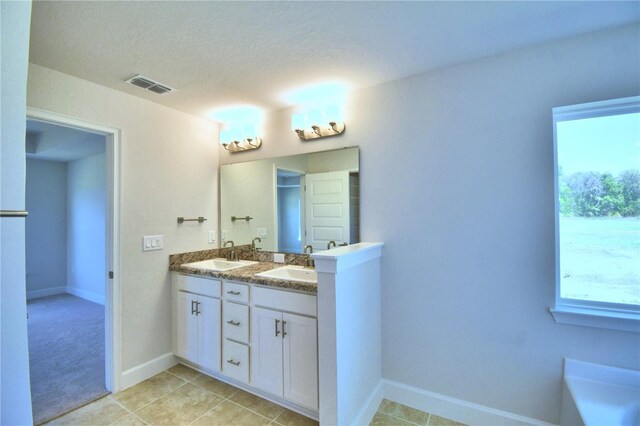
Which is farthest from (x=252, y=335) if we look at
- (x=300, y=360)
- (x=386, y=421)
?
(x=386, y=421)

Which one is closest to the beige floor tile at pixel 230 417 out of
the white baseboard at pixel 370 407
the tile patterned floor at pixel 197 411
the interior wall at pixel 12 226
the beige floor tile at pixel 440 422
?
the tile patterned floor at pixel 197 411

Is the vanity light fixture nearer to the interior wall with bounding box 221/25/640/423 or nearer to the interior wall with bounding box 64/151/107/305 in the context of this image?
the interior wall with bounding box 221/25/640/423

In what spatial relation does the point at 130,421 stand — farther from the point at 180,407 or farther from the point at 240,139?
the point at 240,139

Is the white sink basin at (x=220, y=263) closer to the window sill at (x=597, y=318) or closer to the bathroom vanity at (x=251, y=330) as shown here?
the bathroom vanity at (x=251, y=330)

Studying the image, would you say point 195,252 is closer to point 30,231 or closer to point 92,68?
point 92,68

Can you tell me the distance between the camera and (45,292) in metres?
4.81

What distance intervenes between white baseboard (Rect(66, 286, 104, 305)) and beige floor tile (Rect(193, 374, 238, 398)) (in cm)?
312

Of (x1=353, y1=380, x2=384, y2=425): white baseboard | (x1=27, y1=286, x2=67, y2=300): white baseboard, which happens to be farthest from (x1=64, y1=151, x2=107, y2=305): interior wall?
(x1=353, y1=380, x2=384, y2=425): white baseboard

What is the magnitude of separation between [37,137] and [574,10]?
5945mm

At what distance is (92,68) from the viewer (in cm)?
194

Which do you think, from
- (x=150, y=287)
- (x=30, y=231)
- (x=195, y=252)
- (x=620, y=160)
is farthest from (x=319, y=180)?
(x=30, y=231)

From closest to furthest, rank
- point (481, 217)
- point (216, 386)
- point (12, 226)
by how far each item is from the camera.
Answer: point (12, 226) < point (481, 217) < point (216, 386)

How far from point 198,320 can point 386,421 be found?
63.9 inches

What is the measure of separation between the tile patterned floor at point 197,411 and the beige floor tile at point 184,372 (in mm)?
134
